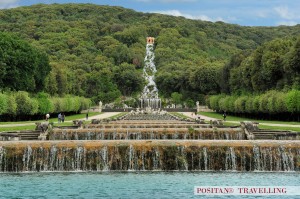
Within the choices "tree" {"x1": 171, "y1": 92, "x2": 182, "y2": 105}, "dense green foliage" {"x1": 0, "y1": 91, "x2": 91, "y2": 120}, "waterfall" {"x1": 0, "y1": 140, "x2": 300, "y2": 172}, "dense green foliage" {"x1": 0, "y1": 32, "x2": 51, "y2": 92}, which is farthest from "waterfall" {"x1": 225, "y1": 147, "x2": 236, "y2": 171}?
"tree" {"x1": 171, "y1": 92, "x2": 182, "y2": 105}

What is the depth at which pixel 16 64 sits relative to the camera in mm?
86625

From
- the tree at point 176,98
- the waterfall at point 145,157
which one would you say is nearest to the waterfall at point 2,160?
the waterfall at point 145,157

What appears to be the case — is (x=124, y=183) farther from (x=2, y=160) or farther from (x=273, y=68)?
(x=273, y=68)

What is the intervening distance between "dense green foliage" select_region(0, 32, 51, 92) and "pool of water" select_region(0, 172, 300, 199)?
49.8m

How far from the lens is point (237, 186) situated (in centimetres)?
2942

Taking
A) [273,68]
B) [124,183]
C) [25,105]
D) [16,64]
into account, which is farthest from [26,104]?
[124,183]

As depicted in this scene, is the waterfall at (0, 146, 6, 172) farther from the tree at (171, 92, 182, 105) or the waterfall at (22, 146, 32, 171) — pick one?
the tree at (171, 92, 182, 105)

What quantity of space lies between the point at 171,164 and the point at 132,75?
161m

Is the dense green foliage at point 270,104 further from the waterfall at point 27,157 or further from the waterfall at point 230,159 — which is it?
the waterfall at point 27,157

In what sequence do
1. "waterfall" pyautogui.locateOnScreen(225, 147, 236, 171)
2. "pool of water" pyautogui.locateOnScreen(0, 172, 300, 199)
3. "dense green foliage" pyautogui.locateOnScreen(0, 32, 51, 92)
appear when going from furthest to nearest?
"dense green foliage" pyautogui.locateOnScreen(0, 32, 51, 92) → "waterfall" pyautogui.locateOnScreen(225, 147, 236, 171) → "pool of water" pyautogui.locateOnScreen(0, 172, 300, 199)

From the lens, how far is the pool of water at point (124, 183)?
2773 cm

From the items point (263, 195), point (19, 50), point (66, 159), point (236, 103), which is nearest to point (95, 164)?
point (66, 159)

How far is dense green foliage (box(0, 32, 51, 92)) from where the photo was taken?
277ft

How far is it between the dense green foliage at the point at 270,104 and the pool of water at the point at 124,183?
39.7 m
